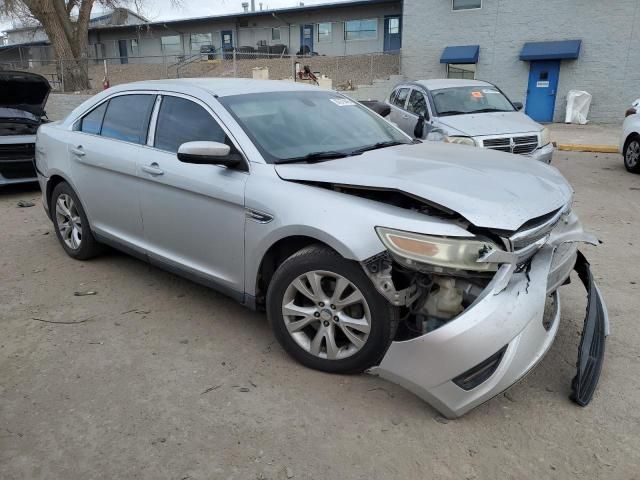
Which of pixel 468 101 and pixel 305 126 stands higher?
pixel 305 126

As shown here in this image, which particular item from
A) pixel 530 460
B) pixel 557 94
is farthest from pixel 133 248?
pixel 557 94

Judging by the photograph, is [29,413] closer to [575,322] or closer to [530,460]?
[530,460]

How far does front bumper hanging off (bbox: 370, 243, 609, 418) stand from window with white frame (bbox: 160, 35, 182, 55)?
39.4 meters

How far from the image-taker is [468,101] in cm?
953

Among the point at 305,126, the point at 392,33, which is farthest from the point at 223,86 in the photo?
the point at 392,33

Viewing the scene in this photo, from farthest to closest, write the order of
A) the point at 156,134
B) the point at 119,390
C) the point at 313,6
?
1. the point at 313,6
2. the point at 156,134
3. the point at 119,390

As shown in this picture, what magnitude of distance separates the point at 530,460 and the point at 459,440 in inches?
13.1

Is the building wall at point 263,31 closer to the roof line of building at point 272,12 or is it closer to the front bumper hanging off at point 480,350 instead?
the roof line of building at point 272,12

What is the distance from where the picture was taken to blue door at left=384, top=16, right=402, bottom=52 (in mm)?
29906

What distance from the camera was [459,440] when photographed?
2.64 meters

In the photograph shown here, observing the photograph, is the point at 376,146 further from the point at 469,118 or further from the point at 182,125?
the point at 469,118

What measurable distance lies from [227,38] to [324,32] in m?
8.05

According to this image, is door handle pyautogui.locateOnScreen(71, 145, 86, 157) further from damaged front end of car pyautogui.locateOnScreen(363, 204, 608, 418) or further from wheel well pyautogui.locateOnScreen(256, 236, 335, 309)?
damaged front end of car pyautogui.locateOnScreen(363, 204, 608, 418)

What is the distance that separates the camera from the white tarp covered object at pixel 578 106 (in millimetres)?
19547
